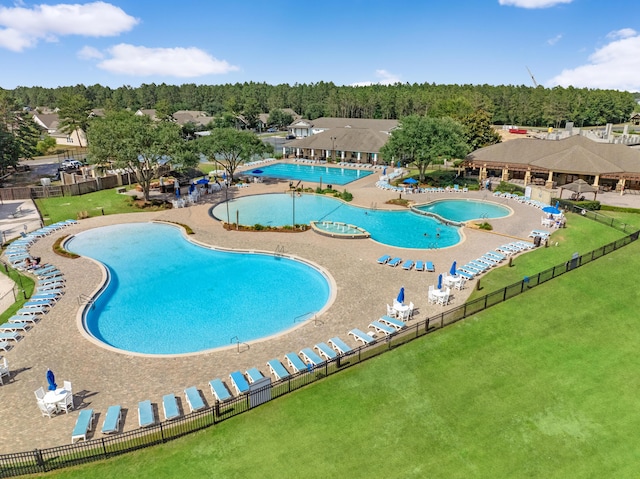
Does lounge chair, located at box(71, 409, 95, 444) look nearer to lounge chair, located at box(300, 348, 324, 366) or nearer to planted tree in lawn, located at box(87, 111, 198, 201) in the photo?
lounge chair, located at box(300, 348, 324, 366)

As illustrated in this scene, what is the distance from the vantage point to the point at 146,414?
52.0 feet

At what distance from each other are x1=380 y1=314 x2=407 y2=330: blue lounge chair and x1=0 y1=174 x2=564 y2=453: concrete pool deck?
0.98 m

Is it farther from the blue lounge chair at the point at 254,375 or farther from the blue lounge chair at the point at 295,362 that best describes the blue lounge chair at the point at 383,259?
the blue lounge chair at the point at 254,375

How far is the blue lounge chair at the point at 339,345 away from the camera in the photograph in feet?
66.1

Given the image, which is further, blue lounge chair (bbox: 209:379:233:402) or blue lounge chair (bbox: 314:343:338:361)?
blue lounge chair (bbox: 314:343:338:361)

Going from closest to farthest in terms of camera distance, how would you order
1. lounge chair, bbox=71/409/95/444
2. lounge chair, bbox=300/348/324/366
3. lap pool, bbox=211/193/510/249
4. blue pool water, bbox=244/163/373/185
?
lounge chair, bbox=71/409/95/444 < lounge chair, bbox=300/348/324/366 < lap pool, bbox=211/193/510/249 < blue pool water, bbox=244/163/373/185

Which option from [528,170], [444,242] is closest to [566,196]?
[528,170]

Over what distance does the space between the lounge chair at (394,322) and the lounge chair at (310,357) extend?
4.78 m

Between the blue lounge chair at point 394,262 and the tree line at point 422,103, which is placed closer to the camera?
the blue lounge chair at point 394,262

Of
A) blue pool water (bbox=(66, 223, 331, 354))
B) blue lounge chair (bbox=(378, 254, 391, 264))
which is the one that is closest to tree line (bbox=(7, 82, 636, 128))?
blue pool water (bbox=(66, 223, 331, 354))

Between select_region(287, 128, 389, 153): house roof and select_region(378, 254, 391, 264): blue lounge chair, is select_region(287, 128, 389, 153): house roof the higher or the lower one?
the higher one

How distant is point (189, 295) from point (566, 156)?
5089 cm

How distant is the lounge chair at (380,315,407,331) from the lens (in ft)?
73.2

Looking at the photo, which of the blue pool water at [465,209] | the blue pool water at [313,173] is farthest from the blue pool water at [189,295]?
the blue pool water at [313,173]
